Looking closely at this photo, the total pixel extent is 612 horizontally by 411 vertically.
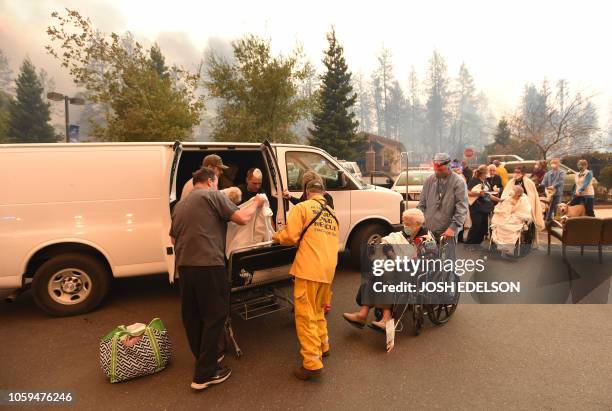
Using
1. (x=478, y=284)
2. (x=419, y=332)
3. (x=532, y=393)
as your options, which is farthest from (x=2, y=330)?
(x=478, y=284)

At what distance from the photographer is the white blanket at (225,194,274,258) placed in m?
3.73

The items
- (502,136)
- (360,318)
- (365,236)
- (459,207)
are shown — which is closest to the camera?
(360,318)

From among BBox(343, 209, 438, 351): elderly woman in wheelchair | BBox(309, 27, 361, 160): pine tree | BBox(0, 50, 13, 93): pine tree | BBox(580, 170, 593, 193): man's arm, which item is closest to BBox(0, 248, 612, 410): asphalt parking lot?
BBox(343, 209, 438, 351): elderly woman in wheelchair

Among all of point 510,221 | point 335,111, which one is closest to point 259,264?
point 510,221

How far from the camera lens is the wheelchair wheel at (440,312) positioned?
4141mm

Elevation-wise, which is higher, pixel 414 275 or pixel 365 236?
pixel 365 236

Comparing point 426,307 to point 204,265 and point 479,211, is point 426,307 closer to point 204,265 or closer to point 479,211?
point 204,265

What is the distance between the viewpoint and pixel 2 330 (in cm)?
427

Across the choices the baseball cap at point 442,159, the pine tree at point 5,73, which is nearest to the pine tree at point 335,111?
the baseball cap at point 442,159

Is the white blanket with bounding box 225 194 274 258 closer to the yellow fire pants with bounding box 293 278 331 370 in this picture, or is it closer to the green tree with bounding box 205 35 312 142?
the yellow fire pants with bounding box 293 278 331 370

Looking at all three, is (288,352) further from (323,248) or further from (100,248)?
(100,248)

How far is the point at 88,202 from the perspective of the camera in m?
4.54

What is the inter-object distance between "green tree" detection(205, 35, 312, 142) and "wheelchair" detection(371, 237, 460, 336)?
69.6 feet

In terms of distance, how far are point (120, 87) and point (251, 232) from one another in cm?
1617
